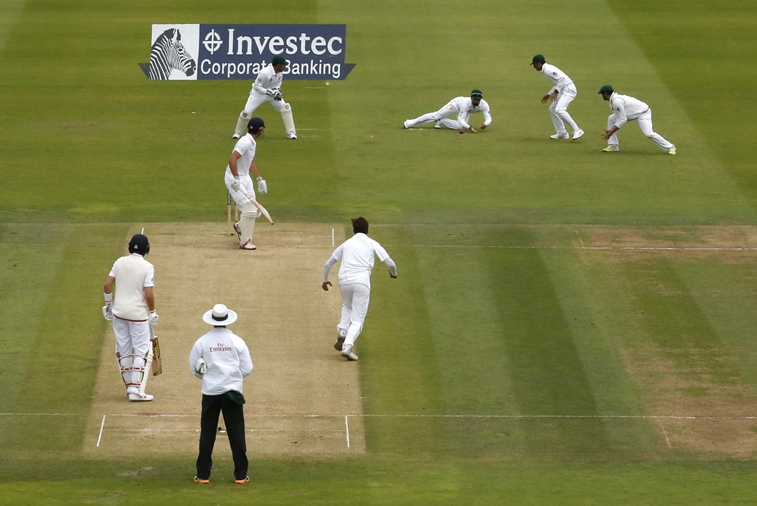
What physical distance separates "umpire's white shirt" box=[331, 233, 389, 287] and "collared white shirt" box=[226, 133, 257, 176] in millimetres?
3998

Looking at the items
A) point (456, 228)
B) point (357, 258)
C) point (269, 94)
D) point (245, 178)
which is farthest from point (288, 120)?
point (357, 258)

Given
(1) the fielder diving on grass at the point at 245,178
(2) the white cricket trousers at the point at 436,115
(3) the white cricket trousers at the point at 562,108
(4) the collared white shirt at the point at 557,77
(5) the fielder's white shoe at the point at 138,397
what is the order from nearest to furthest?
(5) the fielder's white shoe at the point at 138,397
(1) the fielder diving on grass at the point at 245,178
(4) the collared white shirt at the point at 557,77
(3) the white cricket trousers at the point at 562,108
(2) the white cricket trousers at the point at 436,115

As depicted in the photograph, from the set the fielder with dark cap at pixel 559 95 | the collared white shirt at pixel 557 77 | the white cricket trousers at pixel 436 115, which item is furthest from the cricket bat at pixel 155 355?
the collared white shirt at pixel 557 77

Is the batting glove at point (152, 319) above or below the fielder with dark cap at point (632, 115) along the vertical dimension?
below

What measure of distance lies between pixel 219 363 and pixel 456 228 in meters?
9.48

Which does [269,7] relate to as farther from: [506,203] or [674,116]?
[506,203]

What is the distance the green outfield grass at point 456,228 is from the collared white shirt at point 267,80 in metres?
1.16

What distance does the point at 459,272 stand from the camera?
71.9ft

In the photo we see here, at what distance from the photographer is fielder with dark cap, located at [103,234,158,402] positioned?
1694 centimetres

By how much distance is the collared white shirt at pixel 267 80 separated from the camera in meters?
28.3

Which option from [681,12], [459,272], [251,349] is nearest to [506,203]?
[459,272]

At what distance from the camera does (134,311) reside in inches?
671

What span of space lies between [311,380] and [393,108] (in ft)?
45.3

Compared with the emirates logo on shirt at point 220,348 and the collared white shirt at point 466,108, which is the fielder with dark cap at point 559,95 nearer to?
the collared white shirt at point 466,108
